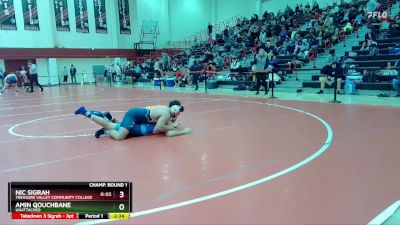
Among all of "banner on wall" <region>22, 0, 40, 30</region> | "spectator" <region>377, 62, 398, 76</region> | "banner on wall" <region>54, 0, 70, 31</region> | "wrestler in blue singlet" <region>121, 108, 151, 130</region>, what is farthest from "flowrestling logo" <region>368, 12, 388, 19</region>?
"banner on wall" <region>22, 0, 40, 30</region>

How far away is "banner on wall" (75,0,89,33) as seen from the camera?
28.6 m

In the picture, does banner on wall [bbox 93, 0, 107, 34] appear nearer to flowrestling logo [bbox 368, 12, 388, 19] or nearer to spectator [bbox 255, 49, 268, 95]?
spectator [bbox 255, 49, 268, 95]

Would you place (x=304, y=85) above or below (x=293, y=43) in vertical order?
below

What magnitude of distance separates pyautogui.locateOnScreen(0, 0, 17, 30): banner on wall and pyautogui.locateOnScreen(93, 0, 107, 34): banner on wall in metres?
6.80

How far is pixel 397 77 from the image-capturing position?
429 inches

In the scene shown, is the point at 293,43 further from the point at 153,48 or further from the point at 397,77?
the point at 153,48

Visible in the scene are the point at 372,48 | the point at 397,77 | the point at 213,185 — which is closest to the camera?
the point at 213,185

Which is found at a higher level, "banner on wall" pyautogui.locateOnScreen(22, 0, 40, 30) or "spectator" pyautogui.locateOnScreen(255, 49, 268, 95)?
"banner on wall" pyautogui.locateOnScreen(22, 0, 40, 30)

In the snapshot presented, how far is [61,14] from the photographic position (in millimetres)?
27688

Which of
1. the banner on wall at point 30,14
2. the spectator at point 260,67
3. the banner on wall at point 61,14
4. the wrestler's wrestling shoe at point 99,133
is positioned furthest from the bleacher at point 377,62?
the banner on wall at point 30,14

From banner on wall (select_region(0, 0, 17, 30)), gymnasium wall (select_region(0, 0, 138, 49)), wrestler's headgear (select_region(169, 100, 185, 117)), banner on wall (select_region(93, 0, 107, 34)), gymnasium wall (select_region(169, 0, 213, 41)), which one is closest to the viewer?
wrestler's headgear (select_region(169, 100, 185, 117))

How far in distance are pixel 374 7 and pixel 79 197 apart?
19335 millimetres

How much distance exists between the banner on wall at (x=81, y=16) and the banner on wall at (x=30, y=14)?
10.9 feet

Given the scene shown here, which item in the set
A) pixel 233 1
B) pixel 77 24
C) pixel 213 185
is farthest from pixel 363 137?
pixel 233 1
